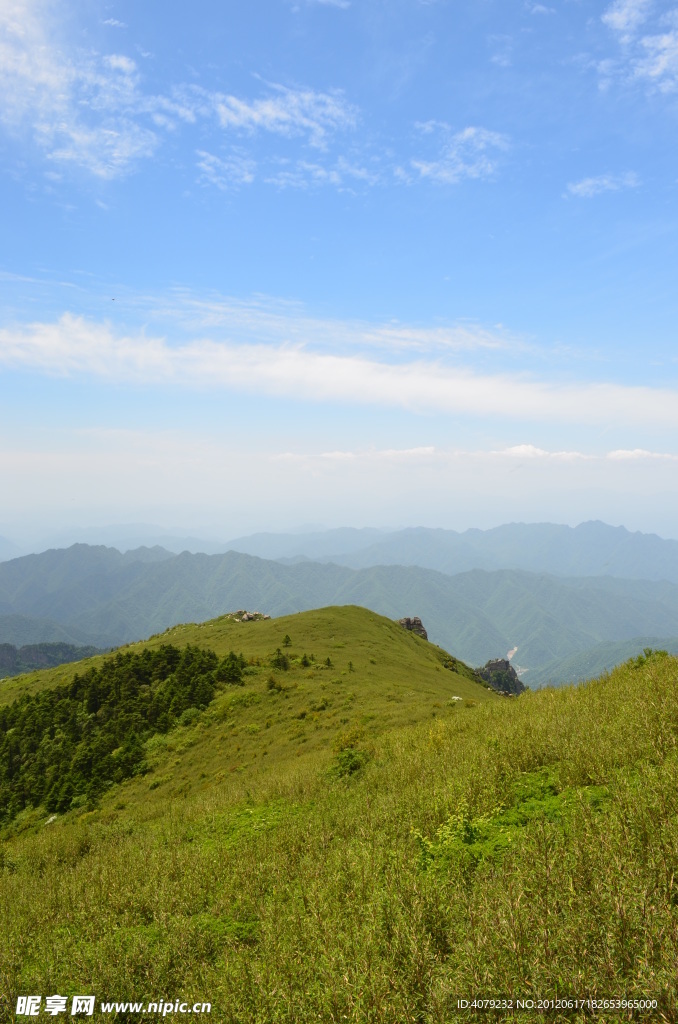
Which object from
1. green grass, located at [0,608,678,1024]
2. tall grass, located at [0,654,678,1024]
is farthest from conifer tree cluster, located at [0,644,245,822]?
tall grass, located at [0,654,678,1024]

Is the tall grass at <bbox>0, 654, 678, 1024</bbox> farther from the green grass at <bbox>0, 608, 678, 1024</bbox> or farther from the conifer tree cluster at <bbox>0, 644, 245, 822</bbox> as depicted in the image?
the conifer tree cluster at <bbox>0, 644, 245, 822</bbox>

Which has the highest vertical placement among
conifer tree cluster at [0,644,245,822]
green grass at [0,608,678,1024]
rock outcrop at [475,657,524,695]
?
green grass at [0,608,678,1024]

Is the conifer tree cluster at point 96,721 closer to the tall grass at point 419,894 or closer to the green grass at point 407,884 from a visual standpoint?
the green grass at point 407,884

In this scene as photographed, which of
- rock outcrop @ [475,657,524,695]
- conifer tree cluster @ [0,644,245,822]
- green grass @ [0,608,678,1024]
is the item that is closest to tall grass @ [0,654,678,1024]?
green grass @ [0,608,678,1024]

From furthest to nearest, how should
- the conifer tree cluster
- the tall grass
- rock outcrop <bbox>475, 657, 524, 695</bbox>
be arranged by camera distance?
rock outcrop <bbox>475, 657, 524, 695</bbox>, the conifer tree cluster, the tall grass

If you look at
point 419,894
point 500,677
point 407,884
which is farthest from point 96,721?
point 500,677

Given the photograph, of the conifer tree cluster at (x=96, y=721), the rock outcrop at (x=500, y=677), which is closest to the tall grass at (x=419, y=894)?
the conifer tree cluster at (x=96, y=721)

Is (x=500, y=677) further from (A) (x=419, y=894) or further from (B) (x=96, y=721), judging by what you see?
(A) (x=419, y=894)

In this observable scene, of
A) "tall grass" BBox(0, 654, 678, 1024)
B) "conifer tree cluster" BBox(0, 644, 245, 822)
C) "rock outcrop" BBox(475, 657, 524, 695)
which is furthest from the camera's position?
"rock outcrop" BBox(475, 657, 524, 695)

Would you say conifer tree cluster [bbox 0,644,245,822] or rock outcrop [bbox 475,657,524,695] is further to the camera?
rock outcrop [bbox 475,657,524,695]

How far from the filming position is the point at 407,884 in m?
5.96

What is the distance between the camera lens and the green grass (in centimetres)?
443

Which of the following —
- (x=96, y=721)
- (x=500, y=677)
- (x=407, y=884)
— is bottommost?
(x=500, y=677)

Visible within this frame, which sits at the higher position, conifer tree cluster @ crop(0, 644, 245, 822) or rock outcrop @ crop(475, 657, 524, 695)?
conifer tree cluster @ crop(0, 644, 245, 822)
